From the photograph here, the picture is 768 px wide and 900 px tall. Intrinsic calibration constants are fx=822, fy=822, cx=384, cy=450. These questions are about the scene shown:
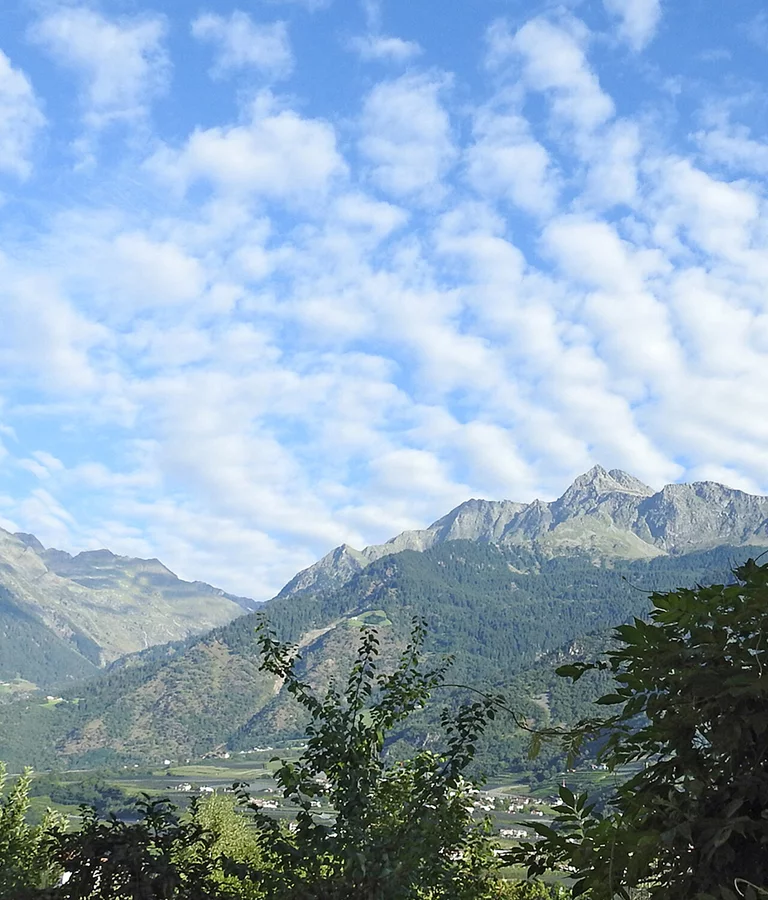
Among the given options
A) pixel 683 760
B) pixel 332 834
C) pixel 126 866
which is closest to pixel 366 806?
pixel 332 834

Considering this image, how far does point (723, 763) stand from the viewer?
2.79m

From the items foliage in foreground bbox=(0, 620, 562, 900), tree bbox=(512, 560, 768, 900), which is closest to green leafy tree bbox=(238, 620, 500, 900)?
foliage in foreground bbox=(0, 620, 562, 900)

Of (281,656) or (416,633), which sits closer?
(281,656)

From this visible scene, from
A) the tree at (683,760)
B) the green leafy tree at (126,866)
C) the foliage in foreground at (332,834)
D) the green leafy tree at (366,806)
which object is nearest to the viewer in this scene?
the tree at (683,760)

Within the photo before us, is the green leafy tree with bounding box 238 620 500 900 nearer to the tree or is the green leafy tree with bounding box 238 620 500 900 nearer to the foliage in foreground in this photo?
the foliage in foreground

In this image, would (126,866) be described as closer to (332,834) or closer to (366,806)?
(332,834)

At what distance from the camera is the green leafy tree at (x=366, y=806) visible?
7.34 m

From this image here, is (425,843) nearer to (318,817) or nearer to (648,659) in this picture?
(318,817)

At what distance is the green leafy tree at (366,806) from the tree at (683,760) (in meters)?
4.45

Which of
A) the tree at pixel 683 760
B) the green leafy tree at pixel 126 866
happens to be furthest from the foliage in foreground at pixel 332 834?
the tree at pixel 683 760

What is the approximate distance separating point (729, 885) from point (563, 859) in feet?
2.12

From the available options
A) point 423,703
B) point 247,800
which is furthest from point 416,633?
point 247,800

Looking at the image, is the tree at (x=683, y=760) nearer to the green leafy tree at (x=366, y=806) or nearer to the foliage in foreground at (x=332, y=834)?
the green leafy tree at (x=366, y=806)

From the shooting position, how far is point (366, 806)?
8328 mm
